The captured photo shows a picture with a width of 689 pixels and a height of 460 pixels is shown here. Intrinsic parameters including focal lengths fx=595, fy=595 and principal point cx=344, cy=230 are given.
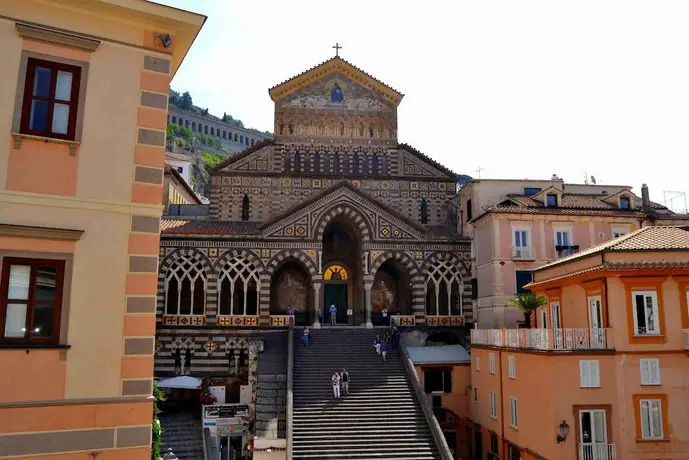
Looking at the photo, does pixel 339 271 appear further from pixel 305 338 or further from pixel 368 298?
pixel 305 338

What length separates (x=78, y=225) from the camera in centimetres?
900

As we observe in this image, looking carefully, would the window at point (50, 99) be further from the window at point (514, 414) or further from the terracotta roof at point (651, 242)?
the window at point (514, 414)

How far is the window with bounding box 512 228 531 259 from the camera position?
31828 millimetres

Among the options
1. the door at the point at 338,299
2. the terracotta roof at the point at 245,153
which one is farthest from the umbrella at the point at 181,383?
the terracotta roof at the point at 245,153

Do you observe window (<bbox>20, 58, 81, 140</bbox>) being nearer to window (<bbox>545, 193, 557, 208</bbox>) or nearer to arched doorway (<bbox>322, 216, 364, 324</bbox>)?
window (<bbox>545, 193, 557, 208</bbox>)

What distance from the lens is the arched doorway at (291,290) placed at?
1483 inches

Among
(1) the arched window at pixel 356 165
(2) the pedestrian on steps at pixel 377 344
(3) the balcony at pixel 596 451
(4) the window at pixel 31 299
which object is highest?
(1) the arched window at pixel 356 165

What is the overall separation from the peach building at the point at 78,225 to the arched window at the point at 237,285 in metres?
25.3

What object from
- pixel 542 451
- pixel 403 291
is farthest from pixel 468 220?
pixel 542 451

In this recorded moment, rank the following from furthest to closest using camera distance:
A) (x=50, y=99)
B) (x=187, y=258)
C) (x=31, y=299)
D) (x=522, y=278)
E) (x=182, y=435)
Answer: (x=187, y=258)
(x=522, y=278)
(x=182, y=435)
(x=50, y=99)
(x=31, y=299)

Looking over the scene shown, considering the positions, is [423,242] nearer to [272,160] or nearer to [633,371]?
[272,160]

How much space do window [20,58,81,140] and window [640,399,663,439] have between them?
63.5ft

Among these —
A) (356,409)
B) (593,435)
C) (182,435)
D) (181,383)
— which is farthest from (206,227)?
(593,435)

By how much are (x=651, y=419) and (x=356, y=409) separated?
448 inches
